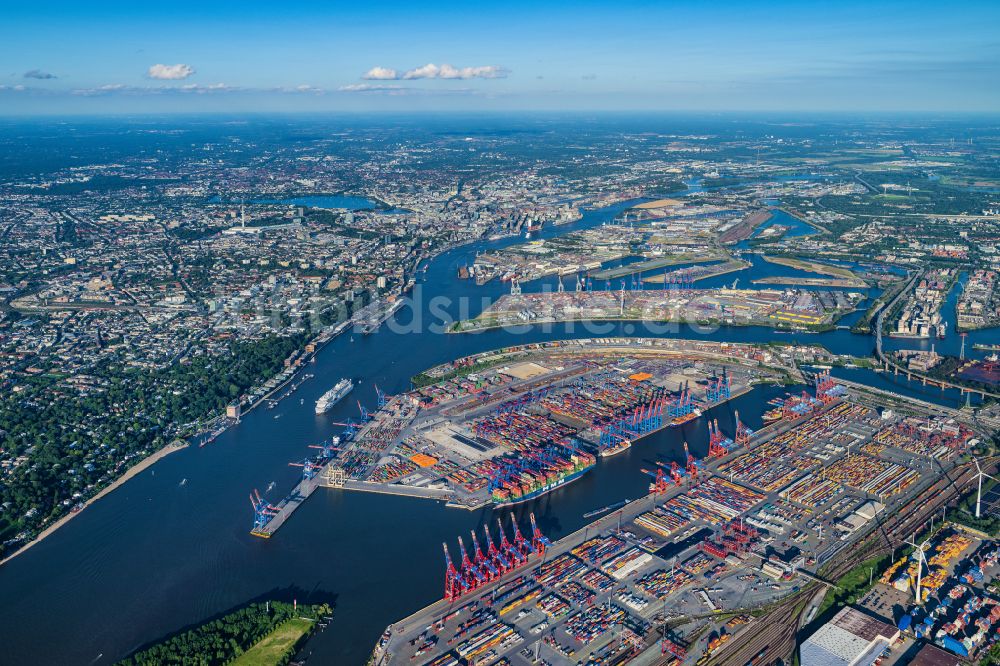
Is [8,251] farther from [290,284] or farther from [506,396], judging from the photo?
[506,396]

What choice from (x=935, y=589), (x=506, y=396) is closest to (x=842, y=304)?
(x=506, y=396)

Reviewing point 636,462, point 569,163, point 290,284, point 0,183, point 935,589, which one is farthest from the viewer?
point 569,163

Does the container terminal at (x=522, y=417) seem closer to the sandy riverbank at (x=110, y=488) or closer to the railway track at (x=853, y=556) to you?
the sandy riverbank at (x=110, y=488)

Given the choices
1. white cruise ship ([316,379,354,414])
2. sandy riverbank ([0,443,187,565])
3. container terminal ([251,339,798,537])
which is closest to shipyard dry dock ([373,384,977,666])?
container terminal ([251,339,798,537])

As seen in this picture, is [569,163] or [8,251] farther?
[569,163]

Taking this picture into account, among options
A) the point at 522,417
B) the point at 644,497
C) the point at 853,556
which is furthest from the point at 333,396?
the point at 853,556

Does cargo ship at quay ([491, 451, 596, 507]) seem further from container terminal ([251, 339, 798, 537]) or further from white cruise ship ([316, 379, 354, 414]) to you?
white cruise ship ([316, 379, 354, 414])

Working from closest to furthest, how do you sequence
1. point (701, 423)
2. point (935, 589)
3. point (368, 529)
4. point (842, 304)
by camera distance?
1. point (935, 589)
2. point (368, 529)
3. point (701, 423)
4. point (842, 304)
